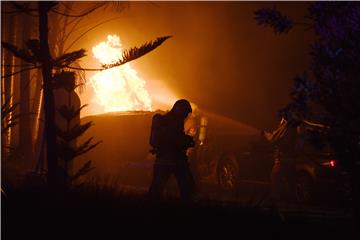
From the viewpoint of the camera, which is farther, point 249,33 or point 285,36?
point 249,33

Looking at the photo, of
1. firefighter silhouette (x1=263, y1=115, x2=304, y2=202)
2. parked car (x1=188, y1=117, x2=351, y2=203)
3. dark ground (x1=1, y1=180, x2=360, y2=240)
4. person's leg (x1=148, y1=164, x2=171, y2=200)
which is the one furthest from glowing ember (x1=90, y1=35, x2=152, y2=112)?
dark ground (x1=1, y1=180, x2=360, y2=240)

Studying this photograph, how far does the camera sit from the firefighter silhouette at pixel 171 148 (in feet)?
28.3

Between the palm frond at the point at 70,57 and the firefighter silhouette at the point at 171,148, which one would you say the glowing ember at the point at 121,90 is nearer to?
the firefighter silhouette at the point at 171,148

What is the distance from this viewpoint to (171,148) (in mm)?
8758

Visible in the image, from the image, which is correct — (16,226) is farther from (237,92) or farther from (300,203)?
(237,92)

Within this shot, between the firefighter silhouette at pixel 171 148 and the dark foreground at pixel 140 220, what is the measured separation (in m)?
1.91

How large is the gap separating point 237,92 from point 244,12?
10.2 ft

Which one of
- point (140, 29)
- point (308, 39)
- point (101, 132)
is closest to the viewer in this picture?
point (101, 132)

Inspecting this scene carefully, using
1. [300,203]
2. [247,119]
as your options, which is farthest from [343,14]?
[247,119]

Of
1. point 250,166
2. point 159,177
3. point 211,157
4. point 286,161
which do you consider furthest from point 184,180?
point 211,157

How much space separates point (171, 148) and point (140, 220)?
292 centimetres

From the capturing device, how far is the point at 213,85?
87.2 feet

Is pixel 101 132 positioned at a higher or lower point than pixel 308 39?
lower

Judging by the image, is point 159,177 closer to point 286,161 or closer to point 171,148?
point 171,148
